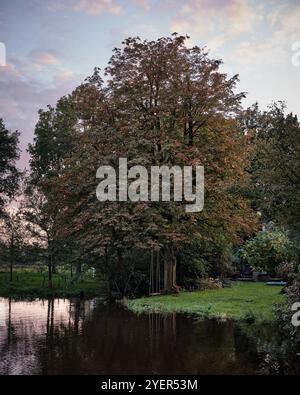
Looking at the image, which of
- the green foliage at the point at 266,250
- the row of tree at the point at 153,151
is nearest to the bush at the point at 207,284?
the row of tree at the point at 153,151

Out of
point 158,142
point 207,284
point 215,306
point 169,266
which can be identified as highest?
point 158,142

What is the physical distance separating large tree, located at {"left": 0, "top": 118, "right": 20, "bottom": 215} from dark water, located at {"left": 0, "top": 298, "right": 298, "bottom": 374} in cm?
2267

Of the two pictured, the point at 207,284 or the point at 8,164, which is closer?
the point at 207,284

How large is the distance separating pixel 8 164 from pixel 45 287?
11730mm

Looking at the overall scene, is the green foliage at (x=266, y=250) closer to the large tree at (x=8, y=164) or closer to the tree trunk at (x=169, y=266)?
the tree trunk at (x=169, y=266)

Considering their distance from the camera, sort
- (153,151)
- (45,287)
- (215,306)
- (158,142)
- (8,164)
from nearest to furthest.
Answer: (215,306) < (158,142) < (153,151) < (45,287) < (8,164)

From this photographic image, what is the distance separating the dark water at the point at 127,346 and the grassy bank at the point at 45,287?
14.4 m

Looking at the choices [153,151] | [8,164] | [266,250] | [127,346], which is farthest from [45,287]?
[127,346]

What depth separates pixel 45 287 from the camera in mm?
35438

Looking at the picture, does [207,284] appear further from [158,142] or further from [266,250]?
[158,142]

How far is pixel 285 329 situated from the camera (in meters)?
12.8

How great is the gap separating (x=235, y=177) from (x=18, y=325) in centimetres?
1544

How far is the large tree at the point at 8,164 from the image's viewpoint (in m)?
38.9
